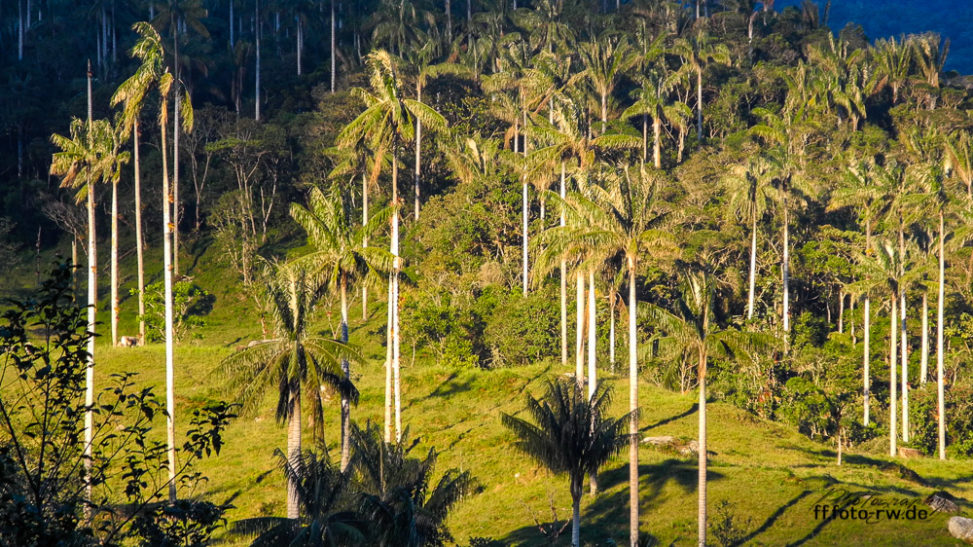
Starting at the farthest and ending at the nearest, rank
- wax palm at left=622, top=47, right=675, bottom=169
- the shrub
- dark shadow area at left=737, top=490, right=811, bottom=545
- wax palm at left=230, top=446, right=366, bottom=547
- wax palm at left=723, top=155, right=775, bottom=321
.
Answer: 1. wax palm at left=622, top=47, right=675, bottom=169
2. wax palm at left=723, top=155, right=775, bottom=321
3. the shrub
4. dark shadow area at left=737, top=490, right=811, bottom=545
5. wax palm at left=230, top=446, right=366, bottom=547

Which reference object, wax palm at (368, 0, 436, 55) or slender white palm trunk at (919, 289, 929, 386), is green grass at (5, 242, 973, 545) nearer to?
slender white palm trunk at (919, 289, 929, 386)

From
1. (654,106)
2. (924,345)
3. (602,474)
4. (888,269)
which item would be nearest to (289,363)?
(602,474)

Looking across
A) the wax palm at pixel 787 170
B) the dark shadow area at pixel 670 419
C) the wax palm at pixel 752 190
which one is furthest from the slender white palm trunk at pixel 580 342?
the wax palm at pixel 787 170

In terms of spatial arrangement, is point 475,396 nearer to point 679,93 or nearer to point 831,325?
point 831,325

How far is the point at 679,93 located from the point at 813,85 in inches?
605

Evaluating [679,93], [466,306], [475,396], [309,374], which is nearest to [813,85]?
[679,93]

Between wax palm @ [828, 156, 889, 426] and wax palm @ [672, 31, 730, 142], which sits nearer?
wax palm @ [828, 156, 889, 426]

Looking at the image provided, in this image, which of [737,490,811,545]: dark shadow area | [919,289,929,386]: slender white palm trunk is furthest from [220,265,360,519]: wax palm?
[919,289,929,386]: slender white palm trunk

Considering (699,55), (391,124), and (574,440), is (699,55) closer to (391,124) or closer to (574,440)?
(391,124)

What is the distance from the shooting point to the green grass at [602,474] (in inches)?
1414

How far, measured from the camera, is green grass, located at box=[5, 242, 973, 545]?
118 feet

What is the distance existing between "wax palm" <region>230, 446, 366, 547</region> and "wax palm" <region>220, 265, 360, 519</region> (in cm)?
437

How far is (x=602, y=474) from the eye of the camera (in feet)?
142

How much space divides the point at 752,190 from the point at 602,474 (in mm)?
33529
